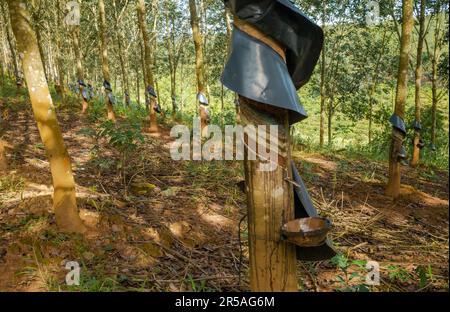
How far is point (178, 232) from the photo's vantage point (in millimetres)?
4422

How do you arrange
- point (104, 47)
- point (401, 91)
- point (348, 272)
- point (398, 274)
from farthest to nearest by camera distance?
point (104, 47) < point (401, 91) < point (348, 272) < point (398, 274)

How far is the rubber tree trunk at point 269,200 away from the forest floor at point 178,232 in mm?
476

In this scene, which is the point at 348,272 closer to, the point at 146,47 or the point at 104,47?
the point at 146,47

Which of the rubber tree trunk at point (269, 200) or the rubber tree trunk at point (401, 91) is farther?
the rubber tree trunk at point (401, 91)

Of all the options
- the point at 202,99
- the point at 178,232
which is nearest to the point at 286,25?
the point at 178,232

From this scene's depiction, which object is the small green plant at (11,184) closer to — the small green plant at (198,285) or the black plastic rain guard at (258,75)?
the small green plant at (198,285)

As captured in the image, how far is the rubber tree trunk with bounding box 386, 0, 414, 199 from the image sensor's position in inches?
226

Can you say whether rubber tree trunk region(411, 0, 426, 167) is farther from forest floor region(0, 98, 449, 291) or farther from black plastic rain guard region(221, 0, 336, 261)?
black plastic rain guard region(221, 0, 336, 261)

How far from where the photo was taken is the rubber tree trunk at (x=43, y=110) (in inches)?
139

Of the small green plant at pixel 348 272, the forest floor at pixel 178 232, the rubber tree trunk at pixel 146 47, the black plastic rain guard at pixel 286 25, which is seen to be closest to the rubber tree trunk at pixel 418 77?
the forest floor at pixel 178 232

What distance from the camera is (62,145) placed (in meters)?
3.71

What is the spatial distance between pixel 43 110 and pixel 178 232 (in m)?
2.10

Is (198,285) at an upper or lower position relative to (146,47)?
lower
